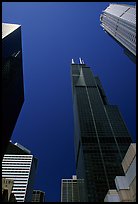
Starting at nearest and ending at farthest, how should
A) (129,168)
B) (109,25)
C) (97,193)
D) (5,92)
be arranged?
1. (129,168)
2. (5,92)
3. (97,193)
4. (109,25)

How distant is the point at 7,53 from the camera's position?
76.4 m

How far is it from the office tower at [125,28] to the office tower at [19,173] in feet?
294

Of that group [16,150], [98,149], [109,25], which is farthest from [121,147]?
[109,25]

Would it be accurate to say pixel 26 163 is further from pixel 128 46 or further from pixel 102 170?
pixel 128 46

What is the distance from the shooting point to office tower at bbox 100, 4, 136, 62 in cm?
12614

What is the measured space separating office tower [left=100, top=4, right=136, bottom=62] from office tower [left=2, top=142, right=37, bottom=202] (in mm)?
89549

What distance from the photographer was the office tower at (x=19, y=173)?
133m

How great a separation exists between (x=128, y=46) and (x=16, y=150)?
111 m

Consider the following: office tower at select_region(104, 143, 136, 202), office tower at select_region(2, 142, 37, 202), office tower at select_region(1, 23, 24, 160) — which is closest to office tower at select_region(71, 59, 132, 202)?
office tower at select_region(2, 142, 37, 202)

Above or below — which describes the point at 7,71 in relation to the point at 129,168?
above

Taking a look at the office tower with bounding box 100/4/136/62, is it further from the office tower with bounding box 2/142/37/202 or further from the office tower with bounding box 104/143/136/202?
the office tower with bounding box 2/142/37/202

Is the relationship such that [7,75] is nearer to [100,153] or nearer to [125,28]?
[125,28]

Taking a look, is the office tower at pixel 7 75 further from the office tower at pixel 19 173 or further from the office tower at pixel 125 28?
the office tower at pixel 19 173

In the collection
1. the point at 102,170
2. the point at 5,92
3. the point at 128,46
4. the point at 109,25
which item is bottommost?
the point at 102,170
